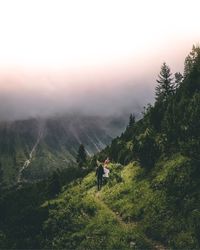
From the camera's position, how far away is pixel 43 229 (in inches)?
2122

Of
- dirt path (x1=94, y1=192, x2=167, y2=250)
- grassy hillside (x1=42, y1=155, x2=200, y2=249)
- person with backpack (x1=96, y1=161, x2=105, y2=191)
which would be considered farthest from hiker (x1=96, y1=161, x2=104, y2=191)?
grassy hillside (x1=42, y1=155, x2=200, y2=249)

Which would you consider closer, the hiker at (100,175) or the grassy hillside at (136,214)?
the grassy hillside at (136,214)

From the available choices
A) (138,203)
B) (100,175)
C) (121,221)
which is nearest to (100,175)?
(100,175)

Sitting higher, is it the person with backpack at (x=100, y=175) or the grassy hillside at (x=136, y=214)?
the person with backpack at (x=100, y=175)

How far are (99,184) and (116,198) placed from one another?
9.31 m

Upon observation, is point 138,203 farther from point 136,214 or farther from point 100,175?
point 100,175

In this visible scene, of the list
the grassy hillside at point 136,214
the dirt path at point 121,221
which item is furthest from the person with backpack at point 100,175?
the grassy hillside at point 136,214

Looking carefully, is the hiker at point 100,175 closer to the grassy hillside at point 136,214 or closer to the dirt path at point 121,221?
the dirt path at point 121,221

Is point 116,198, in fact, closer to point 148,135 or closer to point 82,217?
point 82,217

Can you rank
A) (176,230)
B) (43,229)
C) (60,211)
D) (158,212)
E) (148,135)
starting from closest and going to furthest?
(176,230)
(158,212)
(43,229)
(60,211)
(148,135)

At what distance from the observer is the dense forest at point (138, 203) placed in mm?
46353

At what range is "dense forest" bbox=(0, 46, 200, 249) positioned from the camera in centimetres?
4635

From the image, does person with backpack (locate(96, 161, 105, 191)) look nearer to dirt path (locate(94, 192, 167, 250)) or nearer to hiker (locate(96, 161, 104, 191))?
hiker (locate(96, 161, 104, 191))

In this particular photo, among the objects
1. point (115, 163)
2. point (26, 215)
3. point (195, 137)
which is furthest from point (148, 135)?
point (26, 215)
